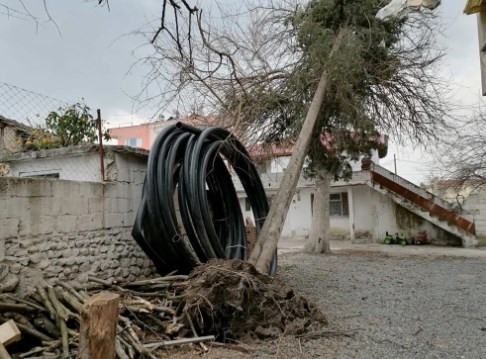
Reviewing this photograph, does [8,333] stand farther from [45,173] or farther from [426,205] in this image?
[426,205]

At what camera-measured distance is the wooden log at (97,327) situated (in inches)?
94.8

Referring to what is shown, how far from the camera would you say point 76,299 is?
3781mm

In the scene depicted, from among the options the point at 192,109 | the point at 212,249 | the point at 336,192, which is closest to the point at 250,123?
the point at 192,109

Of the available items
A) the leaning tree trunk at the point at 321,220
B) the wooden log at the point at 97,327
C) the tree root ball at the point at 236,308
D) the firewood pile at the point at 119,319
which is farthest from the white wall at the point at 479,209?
the wooden log at the point at 97,327

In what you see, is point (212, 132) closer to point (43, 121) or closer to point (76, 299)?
point (43, 121)

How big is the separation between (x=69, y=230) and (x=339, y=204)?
Answer: 14.9m

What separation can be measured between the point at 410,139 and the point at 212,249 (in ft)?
21.4

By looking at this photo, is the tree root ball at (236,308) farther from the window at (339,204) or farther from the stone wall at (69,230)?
the window at (339,204)

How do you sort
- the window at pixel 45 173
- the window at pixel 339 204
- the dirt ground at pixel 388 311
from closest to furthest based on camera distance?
1. the dirt ground at pixel 388 311
2. the window at pixel 45 173
3. the window at pixel 339 204

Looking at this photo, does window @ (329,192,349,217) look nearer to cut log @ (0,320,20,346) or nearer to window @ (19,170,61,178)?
window @ (19,170,61,178)

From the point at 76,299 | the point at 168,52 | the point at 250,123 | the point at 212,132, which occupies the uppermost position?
the point at 168,52

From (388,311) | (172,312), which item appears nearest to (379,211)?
(388,311)

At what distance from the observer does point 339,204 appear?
18109mm

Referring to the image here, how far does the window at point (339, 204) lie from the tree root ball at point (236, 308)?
46.1 ft
